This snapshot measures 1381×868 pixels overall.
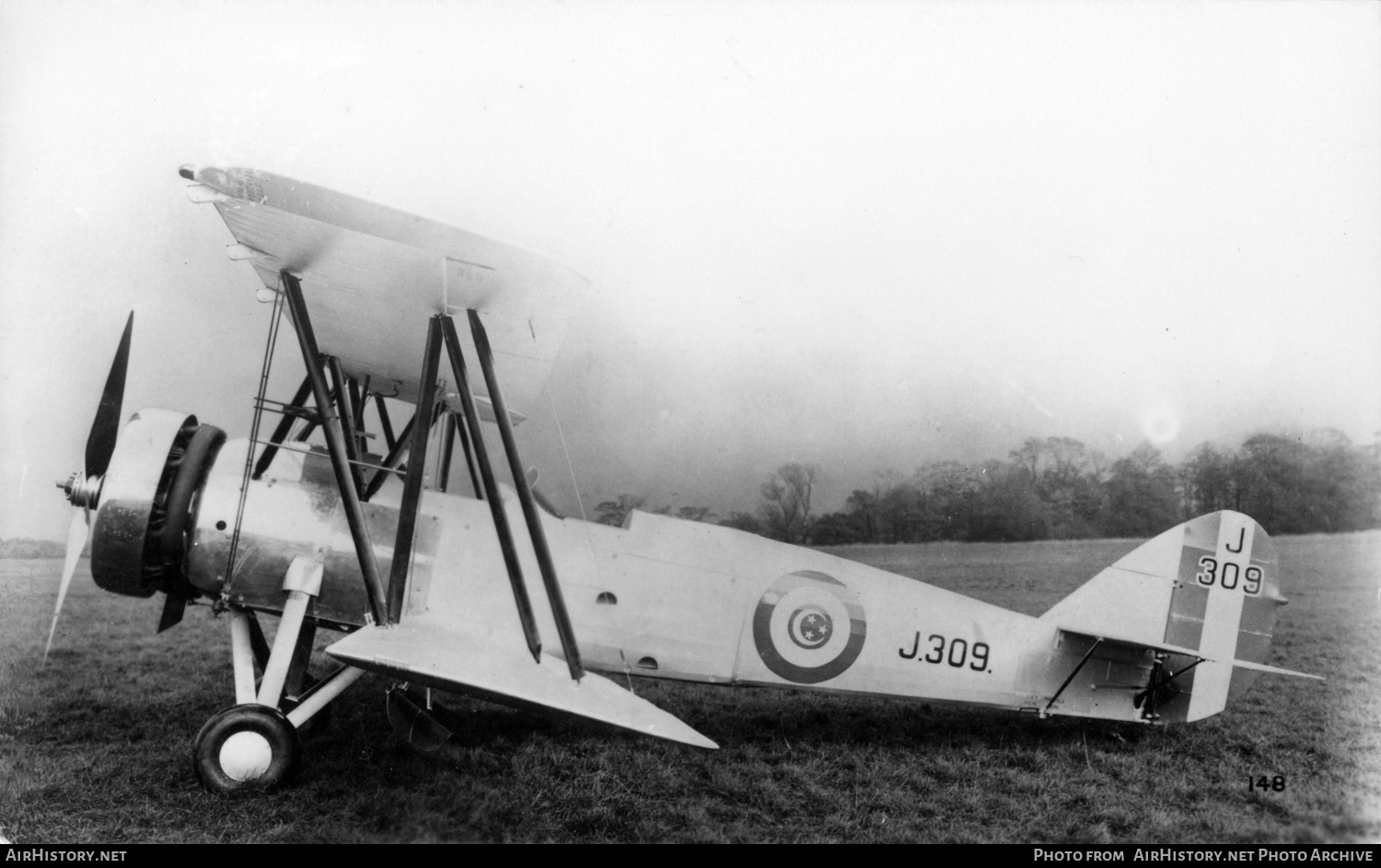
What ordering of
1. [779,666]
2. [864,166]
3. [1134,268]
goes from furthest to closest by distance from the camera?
[1134,268]
[864,166]
[779,666]

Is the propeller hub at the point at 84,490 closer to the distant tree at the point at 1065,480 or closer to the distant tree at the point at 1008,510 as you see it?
the distant tree at the point at 1065,480

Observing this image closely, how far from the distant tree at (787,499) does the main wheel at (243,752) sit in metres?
5.00

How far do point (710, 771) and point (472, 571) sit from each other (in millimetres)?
1527

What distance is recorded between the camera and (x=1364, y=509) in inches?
247

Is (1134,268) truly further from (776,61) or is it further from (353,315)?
(353,315)

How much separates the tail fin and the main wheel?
387 centimetres

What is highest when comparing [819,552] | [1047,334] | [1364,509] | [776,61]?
[776,61]

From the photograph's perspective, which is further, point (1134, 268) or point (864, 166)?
point (1134, 268)

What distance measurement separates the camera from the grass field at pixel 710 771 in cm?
297

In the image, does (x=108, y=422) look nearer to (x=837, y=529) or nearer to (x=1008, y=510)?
(x=837, y=529)

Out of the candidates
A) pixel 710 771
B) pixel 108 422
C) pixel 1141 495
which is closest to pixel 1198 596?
pixel 710 771

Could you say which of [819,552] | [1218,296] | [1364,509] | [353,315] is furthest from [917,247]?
[1364,509]
